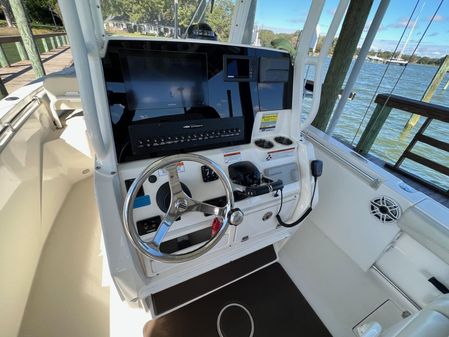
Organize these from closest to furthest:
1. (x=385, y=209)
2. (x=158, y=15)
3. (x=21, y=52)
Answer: (x=158, y=15) → (x=385, y=209) → (x=21, y=52)

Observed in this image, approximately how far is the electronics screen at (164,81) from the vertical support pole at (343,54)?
6.21 ft

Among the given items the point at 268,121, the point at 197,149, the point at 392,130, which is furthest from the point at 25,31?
the point at 392,130

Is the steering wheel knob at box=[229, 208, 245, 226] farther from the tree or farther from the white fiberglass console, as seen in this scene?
the tree

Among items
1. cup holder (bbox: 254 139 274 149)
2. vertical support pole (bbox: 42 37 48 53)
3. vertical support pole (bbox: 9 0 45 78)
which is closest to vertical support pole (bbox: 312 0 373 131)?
cup holder (bbox: 254 139 274 149)

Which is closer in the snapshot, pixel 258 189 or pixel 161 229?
pixel 161 229

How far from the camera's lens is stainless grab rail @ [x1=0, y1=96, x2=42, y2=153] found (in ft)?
4.02

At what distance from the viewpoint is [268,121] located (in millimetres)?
1224

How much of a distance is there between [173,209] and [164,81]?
0.52m

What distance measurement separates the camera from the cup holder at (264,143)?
117cm

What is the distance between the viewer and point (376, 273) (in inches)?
50.9

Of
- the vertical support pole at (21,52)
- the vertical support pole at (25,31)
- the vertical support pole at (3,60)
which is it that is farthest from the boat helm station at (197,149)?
the vertical support pole at (21,52)

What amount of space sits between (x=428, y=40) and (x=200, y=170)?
5.63ft

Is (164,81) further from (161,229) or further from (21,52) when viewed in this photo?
(21,52)

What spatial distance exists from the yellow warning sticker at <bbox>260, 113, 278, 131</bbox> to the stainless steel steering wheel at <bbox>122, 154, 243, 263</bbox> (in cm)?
52
